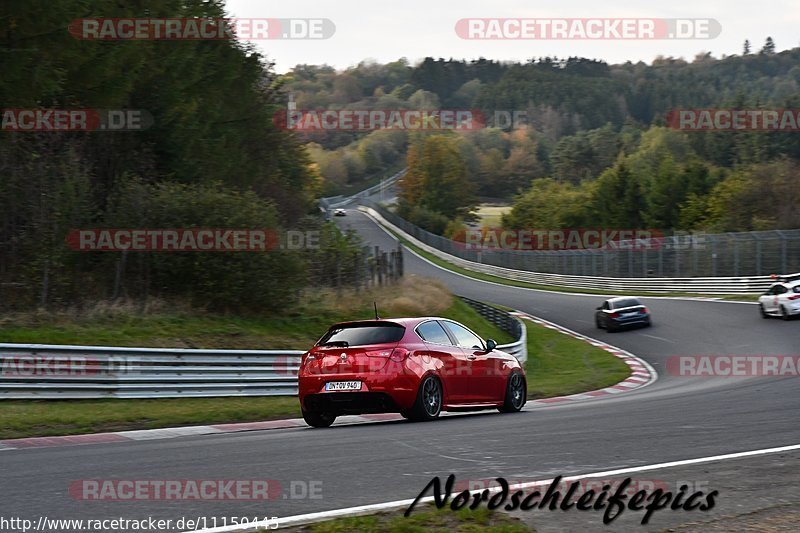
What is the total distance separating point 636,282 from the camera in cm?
5688

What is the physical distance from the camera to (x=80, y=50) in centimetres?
2261

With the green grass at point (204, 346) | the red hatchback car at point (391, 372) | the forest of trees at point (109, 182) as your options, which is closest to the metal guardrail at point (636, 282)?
the green grass at point (204, 346)

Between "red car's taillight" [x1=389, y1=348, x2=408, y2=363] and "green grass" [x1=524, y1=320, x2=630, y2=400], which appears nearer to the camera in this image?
"red car's taillight" [x1=389, y1=348, x2=408, y2=363]

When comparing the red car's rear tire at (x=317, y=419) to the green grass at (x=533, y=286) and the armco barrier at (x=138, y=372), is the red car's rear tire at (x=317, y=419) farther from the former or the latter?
the green grass at (x=533, y=286)

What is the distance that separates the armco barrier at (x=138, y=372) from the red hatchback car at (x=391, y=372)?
17.3 feet

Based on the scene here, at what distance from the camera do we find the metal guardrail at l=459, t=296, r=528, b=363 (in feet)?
89.0

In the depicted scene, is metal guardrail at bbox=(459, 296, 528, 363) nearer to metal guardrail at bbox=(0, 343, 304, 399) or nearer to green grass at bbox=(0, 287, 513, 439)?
green grass at bbox=(0, 287, 513, 439)

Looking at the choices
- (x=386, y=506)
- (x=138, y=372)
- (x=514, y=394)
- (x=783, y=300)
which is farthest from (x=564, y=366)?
(x=386, y=506)

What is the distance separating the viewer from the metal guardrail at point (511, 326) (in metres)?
27.1

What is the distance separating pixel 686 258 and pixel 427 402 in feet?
139

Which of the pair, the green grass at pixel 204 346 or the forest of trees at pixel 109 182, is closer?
the green grass at pixel 204 346

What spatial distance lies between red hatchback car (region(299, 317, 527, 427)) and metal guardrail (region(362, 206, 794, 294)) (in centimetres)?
3540

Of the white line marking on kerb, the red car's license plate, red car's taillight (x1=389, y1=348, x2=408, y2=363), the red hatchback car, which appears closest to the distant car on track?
the red hatchback car

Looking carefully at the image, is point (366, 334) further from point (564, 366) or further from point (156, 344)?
point (564, 366)
